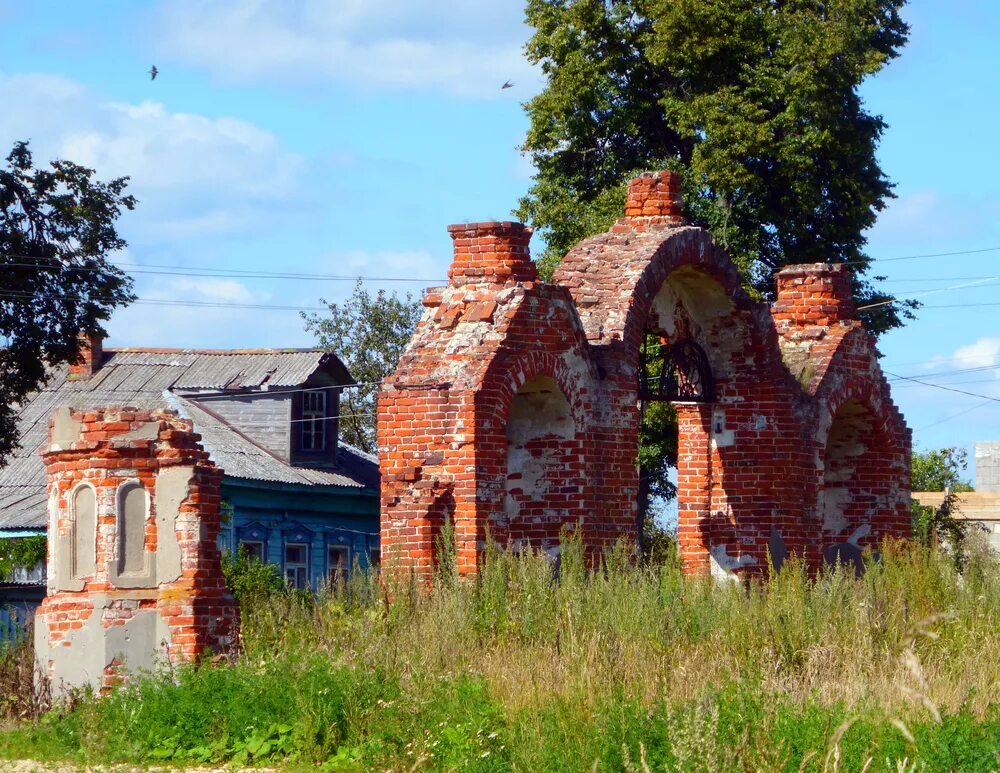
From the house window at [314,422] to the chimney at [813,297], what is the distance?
13.4 m

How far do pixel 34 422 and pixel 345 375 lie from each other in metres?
5.77

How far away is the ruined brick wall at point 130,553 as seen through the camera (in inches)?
439

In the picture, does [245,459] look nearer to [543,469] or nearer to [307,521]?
[307,521]

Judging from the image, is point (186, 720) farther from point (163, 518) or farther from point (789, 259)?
point (789, 259)

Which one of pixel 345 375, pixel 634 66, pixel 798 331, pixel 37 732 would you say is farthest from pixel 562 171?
pixel 37 732

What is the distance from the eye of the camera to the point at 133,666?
11094 millimetres

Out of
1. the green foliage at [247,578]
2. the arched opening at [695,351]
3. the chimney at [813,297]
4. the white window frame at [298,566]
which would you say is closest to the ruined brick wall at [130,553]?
the green foliage at [247,578]

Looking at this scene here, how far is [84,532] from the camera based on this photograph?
1136 centimetres

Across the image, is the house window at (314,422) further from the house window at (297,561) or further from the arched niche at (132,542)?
the arched niche at (132,542)

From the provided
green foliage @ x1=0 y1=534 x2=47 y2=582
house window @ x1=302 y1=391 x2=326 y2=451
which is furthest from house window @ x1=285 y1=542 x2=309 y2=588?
green foliage @ x1=0 y1=534 x2=47 y2=582

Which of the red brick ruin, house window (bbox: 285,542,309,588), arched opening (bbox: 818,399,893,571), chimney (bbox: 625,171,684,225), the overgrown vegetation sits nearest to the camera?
the overgrown vegetation

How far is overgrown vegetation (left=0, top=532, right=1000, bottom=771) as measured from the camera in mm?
7770

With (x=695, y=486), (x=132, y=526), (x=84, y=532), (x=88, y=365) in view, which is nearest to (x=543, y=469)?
(x=695, y=486)

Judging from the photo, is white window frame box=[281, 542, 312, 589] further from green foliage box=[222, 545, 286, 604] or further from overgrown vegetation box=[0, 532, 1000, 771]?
overgrown vegetation box=[0, 532, 1000, 771]
